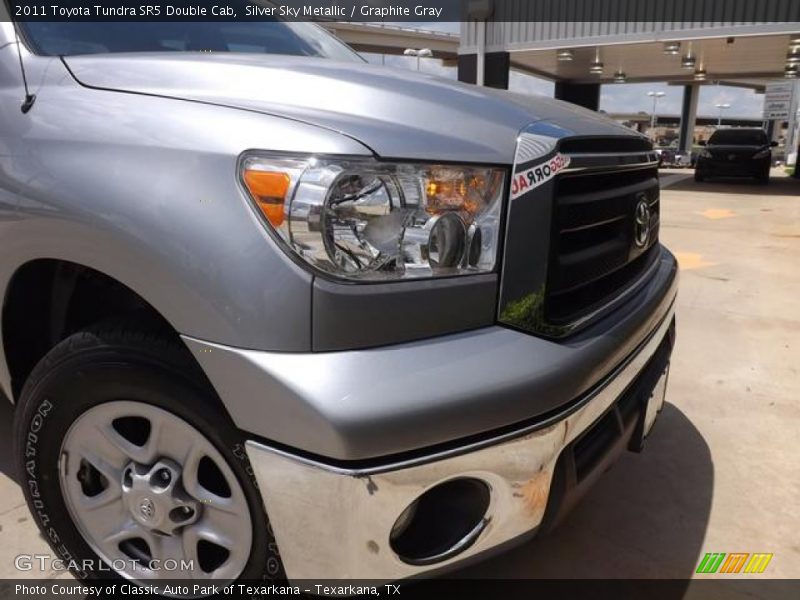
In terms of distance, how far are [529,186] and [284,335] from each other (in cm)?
66

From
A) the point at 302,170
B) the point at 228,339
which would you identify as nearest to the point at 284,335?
the point at 228,339

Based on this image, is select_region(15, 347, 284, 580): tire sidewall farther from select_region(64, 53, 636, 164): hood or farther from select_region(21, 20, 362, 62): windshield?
select_region(21, 20, 362, 62): windshield

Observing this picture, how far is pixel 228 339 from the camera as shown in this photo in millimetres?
1333

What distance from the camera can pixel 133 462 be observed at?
5.39 ft

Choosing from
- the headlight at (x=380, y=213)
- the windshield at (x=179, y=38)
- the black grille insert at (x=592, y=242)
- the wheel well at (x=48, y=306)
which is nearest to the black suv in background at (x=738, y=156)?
the windshield at (x=179, y=38)

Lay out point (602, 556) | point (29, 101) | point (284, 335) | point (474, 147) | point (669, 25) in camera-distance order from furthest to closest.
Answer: point (669, 25), point (602, 556), point (29, 101), point (474, 147), point (284, 335)

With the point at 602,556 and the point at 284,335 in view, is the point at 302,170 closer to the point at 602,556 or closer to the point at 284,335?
the point at 284,335

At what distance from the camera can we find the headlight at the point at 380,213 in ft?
4.37

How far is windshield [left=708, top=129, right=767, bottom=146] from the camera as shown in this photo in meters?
18.1

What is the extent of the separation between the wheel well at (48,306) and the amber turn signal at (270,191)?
23.1 inches

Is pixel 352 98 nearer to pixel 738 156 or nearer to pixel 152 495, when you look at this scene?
pixel 152 495

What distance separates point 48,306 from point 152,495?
2.30 feet

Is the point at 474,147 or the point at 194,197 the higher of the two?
the point at 474,147

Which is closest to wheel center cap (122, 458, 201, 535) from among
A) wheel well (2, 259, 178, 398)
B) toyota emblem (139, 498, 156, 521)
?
toyota emblem (139, 498, 156, 521)
